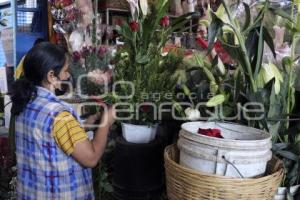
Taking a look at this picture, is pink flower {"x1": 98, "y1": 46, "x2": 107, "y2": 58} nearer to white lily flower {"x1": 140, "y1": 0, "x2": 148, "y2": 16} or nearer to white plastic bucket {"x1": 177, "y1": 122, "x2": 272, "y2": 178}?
white lily flower {"x1": 140, "y1": 0, "x2": 148, "y2": 16}

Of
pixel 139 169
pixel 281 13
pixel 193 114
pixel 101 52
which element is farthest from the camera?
pixel 101 52

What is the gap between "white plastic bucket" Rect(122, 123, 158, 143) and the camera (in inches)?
59.7

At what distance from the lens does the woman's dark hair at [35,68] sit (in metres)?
1.17

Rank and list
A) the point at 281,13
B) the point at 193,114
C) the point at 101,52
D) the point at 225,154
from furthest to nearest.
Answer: the point at 101,52
the point at 193,114
the point at 281,13
the point at 225,154

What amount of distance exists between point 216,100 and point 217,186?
1.15 feet

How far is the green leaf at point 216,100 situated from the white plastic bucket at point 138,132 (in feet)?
1.36

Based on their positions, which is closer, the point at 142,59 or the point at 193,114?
the point at 193,114

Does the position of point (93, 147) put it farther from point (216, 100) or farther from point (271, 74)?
point (271, 74)

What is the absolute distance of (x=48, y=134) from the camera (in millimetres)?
1166

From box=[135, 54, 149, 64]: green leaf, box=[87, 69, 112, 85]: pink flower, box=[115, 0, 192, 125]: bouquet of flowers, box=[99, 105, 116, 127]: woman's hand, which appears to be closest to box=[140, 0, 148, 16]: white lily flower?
box=[115, 0, 192, 125]: bouquet of flowers

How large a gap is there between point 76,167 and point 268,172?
69 centimetres

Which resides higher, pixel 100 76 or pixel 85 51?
pixel 85 51

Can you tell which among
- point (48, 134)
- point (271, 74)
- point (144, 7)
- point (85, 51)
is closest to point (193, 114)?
point (271, 74)

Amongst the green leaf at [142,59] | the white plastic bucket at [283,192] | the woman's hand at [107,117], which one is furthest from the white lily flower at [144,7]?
the white plastic bucket at [283,192]
